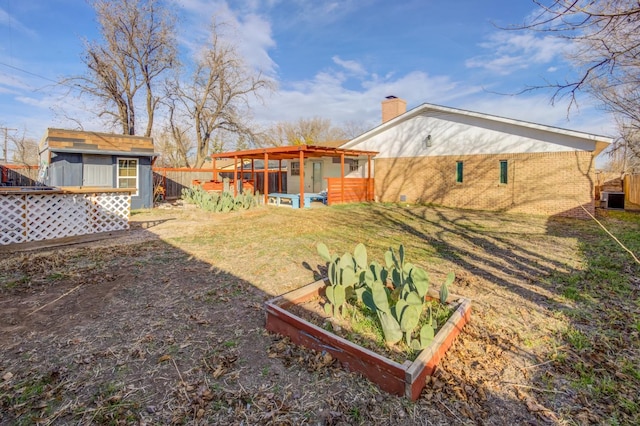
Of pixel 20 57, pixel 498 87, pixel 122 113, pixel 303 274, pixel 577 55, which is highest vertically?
pixel 20 57

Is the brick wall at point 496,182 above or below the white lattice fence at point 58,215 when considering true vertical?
above

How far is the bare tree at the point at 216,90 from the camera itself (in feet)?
78.2

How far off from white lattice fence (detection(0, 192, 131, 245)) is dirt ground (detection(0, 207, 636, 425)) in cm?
138

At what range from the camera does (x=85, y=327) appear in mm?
3232

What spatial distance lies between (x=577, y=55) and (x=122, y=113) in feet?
77.2

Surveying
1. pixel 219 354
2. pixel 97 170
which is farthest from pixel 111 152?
pixel 219 354

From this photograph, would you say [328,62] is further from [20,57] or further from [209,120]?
[20,57]

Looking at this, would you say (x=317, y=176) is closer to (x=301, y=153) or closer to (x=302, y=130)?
(x=301, y=153)

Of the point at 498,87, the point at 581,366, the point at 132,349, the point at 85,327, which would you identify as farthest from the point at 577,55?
the point at 85,327

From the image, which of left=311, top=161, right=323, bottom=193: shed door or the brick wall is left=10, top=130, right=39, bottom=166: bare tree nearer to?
left=311, top=161, right=323, bottom=193: shed door

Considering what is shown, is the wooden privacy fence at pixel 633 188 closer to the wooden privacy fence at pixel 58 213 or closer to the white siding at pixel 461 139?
the white siding at pixel 461 139

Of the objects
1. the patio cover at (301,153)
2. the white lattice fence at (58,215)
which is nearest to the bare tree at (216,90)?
the patio cover at (301,153)

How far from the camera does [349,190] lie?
51.7 feet

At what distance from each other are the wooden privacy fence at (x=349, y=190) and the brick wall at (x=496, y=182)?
0.61m
